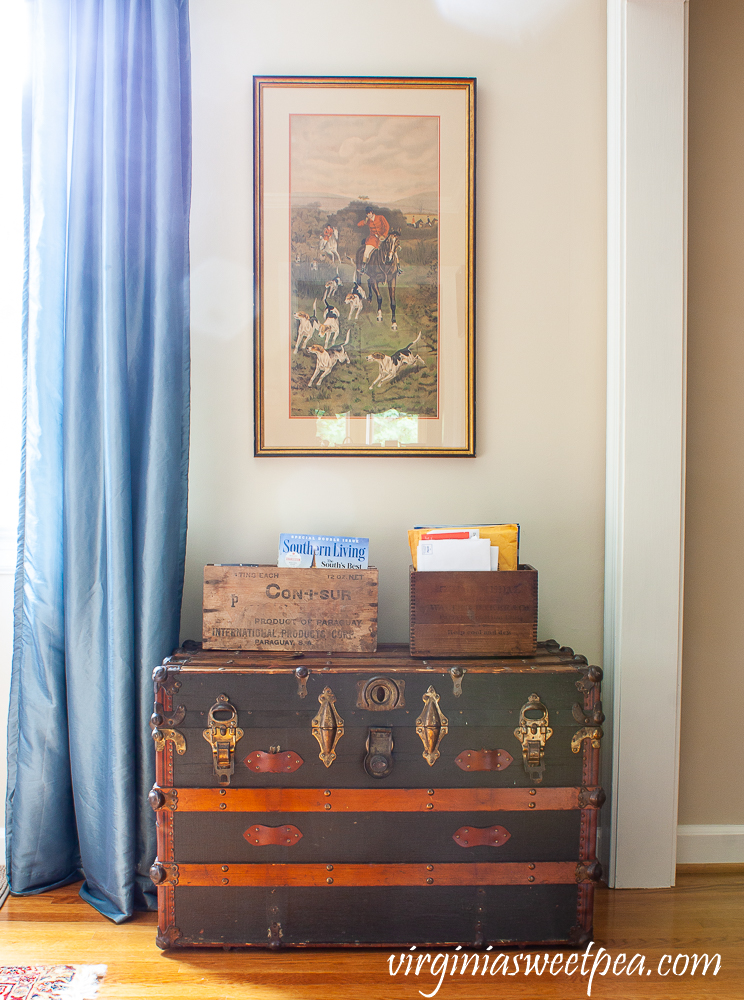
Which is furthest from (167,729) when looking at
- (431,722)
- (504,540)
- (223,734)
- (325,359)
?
(325,359)

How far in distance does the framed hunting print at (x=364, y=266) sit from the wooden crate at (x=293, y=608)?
0.40m

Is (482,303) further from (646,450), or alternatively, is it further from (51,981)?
(51,981)

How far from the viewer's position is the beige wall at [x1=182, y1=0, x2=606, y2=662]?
1.66 m

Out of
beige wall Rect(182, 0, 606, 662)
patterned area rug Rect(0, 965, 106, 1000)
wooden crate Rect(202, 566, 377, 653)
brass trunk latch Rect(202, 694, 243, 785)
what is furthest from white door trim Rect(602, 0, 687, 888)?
patterned area rug Rect(0, 965, 106, 1000)

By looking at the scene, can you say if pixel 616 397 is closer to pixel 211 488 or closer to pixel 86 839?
pixel 211 488

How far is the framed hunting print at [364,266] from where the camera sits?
1.65m

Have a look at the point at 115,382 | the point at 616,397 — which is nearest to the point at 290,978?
the point at 115,382

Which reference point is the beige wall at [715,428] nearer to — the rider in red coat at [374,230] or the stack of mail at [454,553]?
the stack of mail at [454,553]

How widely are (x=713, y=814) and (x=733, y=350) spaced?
1.32m

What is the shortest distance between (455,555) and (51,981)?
124 cm

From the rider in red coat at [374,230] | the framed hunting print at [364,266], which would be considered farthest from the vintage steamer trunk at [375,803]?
the rider in red coat at [374,230]

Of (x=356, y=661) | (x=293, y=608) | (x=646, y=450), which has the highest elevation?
(x=646, y=450)

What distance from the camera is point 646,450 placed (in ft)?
5.30

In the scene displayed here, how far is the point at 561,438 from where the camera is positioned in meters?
1.72
